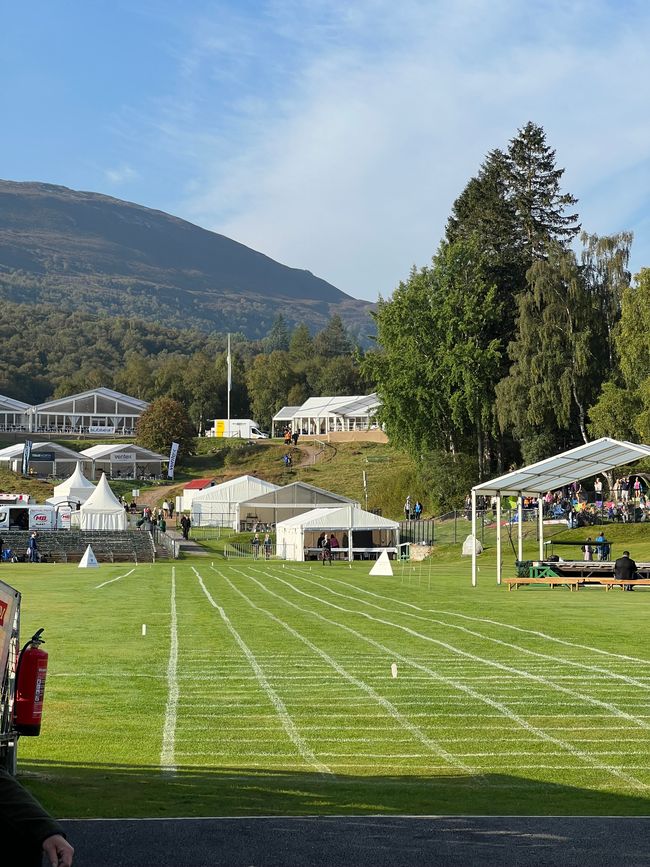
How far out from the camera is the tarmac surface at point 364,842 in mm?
7043

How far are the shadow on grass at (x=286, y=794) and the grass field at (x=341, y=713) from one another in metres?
0.02

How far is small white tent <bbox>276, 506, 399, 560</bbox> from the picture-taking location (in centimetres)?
5884

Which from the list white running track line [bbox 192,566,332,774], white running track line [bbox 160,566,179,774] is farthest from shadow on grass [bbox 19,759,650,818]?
white running track line [bbox 192,566,332,774]

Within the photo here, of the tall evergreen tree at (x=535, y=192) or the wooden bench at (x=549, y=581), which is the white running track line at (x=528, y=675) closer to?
the wooden bench at (x=549, y=581)

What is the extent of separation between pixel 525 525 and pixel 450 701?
4551cm

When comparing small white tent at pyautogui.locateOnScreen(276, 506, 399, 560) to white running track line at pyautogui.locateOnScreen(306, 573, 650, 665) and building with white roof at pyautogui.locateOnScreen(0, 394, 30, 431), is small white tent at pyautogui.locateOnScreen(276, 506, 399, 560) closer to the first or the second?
white running track line at pyautogui.locateOnScreen(306, 573, 650, 665)

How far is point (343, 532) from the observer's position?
61.2 meters

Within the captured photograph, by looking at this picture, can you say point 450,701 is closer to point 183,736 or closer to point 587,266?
point 183,736

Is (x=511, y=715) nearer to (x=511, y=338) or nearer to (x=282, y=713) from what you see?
(x=282, y=713)

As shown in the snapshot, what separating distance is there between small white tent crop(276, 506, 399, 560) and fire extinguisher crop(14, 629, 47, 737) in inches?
1988

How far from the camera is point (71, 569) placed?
49938 millimetres

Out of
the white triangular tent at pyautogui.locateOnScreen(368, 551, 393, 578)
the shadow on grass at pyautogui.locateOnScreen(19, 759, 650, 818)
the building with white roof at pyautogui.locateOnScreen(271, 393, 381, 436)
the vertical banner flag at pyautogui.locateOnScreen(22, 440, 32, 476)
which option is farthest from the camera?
the building with white roof at pyautogui.locateOnScreen(271, 393, 381, 436)

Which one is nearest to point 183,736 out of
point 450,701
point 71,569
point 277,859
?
point 450,701

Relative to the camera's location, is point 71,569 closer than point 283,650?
No
